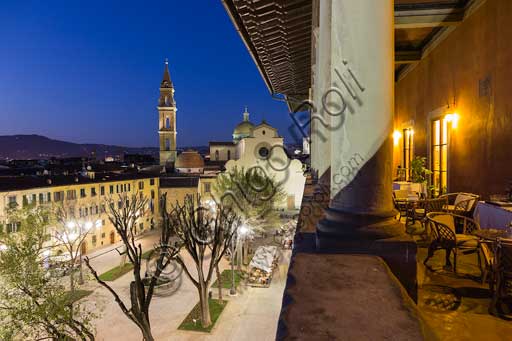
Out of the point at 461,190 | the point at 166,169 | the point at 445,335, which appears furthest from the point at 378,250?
the point at 166,169

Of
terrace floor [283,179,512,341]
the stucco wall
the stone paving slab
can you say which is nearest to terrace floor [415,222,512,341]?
terrace floor [283,179,512,341]

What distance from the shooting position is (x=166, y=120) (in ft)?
170

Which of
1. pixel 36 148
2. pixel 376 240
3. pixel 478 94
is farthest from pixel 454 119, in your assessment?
pixel 36 148

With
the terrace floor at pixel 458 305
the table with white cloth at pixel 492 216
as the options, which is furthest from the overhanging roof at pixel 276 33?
the terrace floor at pixel 458 305

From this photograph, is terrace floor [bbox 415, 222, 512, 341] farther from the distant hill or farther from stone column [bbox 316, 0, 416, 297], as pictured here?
the distant hill

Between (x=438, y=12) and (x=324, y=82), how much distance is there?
4645mm

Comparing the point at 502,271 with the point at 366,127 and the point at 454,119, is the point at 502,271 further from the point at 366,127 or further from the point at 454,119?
the point at 454,119

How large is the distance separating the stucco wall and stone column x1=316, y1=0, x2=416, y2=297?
4.99m

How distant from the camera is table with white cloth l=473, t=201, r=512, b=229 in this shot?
4898mm

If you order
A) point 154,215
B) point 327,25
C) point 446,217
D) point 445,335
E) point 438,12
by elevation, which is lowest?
point 154,215

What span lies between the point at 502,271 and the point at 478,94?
5603 millimetres

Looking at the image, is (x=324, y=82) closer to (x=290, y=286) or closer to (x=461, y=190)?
(x=290, y=286)

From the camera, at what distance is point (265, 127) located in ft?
146

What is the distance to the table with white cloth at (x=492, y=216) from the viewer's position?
4.90 metres
